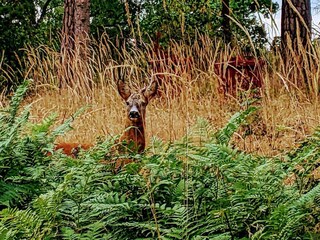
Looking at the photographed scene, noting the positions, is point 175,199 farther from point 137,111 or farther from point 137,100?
point 137,100

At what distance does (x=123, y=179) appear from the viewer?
6.82 ft

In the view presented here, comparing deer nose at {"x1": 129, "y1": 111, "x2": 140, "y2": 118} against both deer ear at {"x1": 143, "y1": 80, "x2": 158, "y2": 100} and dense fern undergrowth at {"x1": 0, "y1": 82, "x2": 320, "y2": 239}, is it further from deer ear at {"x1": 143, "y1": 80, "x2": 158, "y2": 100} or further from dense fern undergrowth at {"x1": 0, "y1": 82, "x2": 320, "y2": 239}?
dense fern undergrowth at {"x1": 0, "y1": 82, "x2": 320, "y2": 239}

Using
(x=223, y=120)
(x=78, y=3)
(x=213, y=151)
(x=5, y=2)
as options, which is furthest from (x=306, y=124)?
(x=5, y=2)

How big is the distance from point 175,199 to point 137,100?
81.7 inches

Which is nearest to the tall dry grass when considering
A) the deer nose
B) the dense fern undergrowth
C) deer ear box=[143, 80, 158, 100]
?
deer ear box=[143, 80, 158, 100]

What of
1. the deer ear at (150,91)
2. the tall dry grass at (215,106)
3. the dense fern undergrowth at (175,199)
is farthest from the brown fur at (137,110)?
the dense fern undergrowth at (175,199)

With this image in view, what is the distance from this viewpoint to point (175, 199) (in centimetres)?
208

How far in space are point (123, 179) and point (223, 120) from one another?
2515 millimetres

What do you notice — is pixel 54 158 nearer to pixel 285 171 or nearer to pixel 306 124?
pixel 285 171

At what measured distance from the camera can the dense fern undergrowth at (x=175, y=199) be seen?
1.78 meters

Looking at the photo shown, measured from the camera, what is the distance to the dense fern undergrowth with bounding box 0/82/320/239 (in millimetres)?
1783

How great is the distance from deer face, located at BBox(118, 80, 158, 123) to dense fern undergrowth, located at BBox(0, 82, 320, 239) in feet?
5.25

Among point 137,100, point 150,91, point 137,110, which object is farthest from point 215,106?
point 137,110

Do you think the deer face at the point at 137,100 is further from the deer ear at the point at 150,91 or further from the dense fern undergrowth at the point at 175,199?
the dense fern undergrowth at the point at 175,199
